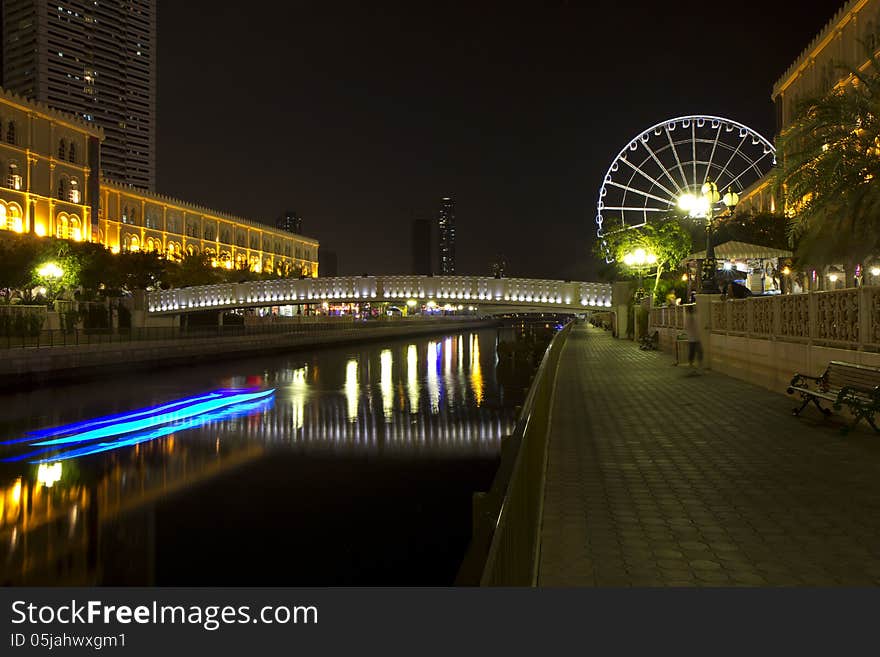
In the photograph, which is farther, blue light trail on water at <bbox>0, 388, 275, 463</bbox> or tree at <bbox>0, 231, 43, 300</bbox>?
tree at <bbox>0, 231, 43, 300</bbox>

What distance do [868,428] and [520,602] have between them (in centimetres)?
772

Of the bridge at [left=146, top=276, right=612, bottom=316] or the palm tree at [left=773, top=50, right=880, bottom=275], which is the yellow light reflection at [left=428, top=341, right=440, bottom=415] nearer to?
the bridge at [left=146, top=276, right=612, bottom=316]

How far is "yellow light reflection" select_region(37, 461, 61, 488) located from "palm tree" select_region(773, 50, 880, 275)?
1473 cm

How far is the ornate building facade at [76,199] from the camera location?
207ft

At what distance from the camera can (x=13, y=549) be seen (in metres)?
9.71

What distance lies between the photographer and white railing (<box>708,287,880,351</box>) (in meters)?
9.77

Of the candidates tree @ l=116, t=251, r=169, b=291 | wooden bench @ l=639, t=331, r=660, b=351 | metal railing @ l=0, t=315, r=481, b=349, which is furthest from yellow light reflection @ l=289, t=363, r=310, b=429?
tree @ l=116, t=251, r=169, b=291

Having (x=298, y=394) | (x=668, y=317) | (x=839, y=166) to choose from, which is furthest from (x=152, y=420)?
(x=668, y=317)

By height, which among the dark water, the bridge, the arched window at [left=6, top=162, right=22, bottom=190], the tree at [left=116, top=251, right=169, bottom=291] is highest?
the arched window at [left=6, top=162, right=22, bottom=190]

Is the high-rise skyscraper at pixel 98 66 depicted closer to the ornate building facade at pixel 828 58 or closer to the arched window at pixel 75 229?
the arched window at pixel 75 229

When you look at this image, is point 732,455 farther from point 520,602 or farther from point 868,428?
point 520,602

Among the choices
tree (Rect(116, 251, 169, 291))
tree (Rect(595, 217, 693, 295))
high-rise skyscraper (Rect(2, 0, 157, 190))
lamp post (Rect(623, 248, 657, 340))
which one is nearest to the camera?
tree (Rect(595, 217, 693, 295))

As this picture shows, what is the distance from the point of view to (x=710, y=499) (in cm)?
643

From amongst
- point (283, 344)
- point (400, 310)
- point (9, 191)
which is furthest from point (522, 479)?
point (400, 310)
